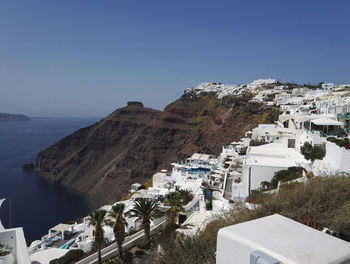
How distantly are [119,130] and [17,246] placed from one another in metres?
89.5

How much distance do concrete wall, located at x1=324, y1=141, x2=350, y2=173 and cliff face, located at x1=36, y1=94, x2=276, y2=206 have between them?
135 feet

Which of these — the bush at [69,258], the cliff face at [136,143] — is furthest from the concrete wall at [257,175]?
the cliff face at [136,143]

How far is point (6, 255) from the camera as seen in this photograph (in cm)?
1022

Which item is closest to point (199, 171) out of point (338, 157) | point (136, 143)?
point (338, 157)

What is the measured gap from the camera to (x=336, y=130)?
18.1 m

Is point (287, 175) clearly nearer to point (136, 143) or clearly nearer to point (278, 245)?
point (278, 245)

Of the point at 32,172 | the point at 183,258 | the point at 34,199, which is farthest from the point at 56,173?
the point at 183,258

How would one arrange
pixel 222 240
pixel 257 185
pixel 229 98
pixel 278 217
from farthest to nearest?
pixel 229 98, pixel 257 185, pixel 278 217, pixel 222 240

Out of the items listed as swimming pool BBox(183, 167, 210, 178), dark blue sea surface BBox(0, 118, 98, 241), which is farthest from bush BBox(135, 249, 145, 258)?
dark blue sea surface BBox(0, 118, 98, 241)

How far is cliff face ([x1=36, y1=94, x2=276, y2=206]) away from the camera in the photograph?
65812 mm

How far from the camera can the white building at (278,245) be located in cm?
365

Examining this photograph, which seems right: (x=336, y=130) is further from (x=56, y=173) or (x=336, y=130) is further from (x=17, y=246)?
(x=56, y=173)

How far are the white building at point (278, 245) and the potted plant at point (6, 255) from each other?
361 inches

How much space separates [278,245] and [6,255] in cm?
1075
